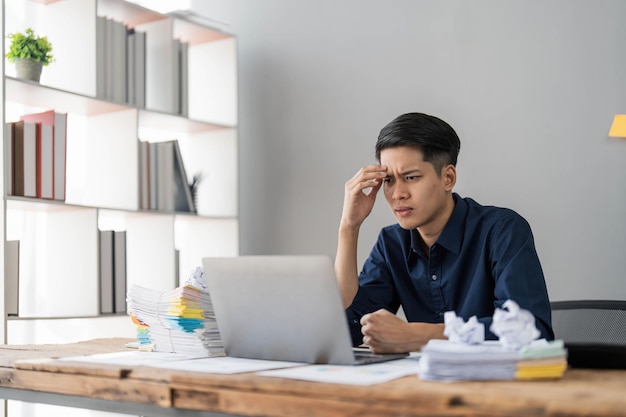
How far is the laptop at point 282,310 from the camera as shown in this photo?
145 cm

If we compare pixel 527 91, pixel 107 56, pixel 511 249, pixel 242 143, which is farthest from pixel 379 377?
pixel 242 143

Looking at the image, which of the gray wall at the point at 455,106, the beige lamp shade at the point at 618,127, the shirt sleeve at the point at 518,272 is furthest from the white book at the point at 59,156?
the beige lamp shade at the point at 618,127

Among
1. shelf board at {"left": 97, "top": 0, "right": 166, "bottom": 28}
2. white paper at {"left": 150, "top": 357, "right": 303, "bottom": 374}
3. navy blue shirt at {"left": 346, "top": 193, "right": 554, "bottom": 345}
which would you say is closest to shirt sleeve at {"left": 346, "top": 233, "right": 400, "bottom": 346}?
navy blue shirt at {"left": 346, "top": 193, "right": 554, "bottom": 345}

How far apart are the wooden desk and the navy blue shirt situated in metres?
0.43

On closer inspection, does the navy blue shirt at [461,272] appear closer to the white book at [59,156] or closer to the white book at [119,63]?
the white book at [59,156]

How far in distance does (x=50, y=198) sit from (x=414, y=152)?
1475mm

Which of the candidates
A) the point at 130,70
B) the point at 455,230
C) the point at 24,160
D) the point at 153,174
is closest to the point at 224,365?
the point at 455,230

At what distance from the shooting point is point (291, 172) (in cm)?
357

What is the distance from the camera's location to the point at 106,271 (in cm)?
306

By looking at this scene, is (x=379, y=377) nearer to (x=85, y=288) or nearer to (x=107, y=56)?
(x=85, y=288)

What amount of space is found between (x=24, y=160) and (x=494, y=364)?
2059 millimetres

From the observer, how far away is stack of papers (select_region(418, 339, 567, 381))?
1224 millimetres

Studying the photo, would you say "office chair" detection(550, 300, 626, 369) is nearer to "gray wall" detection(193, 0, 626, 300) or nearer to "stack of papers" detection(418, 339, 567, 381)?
"gray wall" detection(193, 0, 626, 300)

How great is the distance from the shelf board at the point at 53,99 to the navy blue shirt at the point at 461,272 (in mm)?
1371
